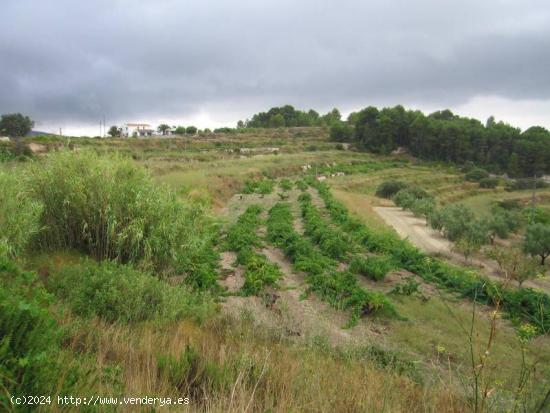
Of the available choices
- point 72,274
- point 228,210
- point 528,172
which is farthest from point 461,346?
point 528,172

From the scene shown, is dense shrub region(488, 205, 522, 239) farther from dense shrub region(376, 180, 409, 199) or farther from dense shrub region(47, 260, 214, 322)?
dense shrub region(47, 260, 214, 322)

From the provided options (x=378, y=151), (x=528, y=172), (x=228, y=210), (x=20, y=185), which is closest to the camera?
(x=20, y=185)

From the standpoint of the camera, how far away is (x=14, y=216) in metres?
8.51

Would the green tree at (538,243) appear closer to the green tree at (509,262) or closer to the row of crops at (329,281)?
the green tree at (509,262)

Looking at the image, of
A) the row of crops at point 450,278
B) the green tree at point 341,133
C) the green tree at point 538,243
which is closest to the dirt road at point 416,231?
the row of crops at point 450,278

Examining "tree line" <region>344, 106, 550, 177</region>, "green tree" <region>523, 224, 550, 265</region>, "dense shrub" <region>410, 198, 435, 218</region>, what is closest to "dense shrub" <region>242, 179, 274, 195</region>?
"dense shrub" <region>410, 198, 435, 218</region>

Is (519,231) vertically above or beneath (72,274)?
beneath

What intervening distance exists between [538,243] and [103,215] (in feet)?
88.0

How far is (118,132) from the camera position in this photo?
277ft

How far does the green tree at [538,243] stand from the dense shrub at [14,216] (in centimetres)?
2826

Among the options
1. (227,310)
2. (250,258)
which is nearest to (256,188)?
(250,258)

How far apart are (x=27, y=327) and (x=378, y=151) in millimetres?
90865

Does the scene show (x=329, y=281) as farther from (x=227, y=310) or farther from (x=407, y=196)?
(x=407, y=196)

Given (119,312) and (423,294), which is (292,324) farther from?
(423,294)
